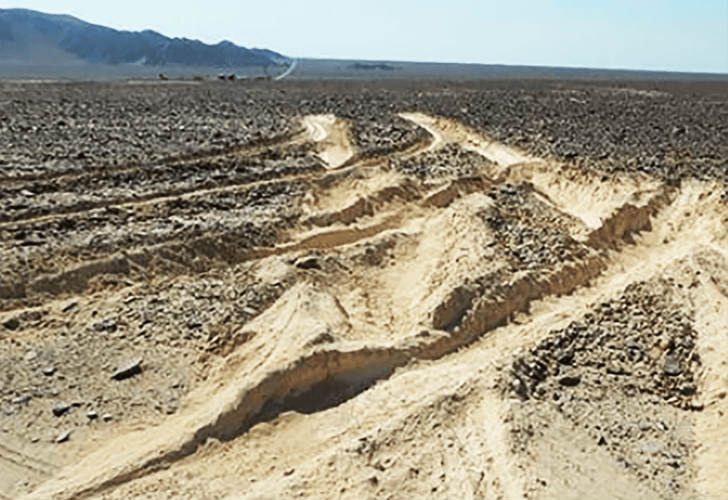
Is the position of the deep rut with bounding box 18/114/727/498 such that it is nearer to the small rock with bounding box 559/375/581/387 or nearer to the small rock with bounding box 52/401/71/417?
the small rock with bounding box 52/401/71/417

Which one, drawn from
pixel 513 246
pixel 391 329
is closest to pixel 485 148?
pixel 513 246

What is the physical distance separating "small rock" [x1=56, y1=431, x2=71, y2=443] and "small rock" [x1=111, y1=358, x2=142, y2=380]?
1291 millimetres

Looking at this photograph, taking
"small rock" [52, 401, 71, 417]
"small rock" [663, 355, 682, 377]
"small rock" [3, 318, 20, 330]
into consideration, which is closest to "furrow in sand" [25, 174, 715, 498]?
"small rock" [52, 401, 71, 417]

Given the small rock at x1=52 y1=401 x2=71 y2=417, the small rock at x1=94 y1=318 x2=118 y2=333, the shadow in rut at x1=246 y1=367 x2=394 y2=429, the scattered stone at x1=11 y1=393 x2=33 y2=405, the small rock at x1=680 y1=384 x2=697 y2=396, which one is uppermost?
the small rock at x1=680 y1=384 x2=697 y2=396

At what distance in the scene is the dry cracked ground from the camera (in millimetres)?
9164

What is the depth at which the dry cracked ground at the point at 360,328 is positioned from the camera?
9.16 m

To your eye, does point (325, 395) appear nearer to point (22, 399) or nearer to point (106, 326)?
point (22, 399)

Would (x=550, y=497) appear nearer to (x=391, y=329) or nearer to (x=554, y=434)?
(x=554, y=434)

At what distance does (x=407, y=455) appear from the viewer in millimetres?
9086

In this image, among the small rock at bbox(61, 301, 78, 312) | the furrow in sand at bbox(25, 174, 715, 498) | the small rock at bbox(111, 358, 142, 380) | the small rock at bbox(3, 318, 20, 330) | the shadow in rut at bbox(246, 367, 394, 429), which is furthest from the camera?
the small rock at bbox(61, 301, 78, 312)

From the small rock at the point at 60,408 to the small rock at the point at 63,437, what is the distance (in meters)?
0.43

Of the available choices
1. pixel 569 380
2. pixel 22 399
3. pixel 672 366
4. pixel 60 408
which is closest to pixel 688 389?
pixel 672 366

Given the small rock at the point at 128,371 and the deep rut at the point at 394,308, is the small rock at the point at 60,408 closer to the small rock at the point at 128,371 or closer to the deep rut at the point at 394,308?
the small rock at the point at 128,371

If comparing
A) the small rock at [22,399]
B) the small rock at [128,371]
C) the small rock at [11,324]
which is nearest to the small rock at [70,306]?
the small rock at [11,324]
